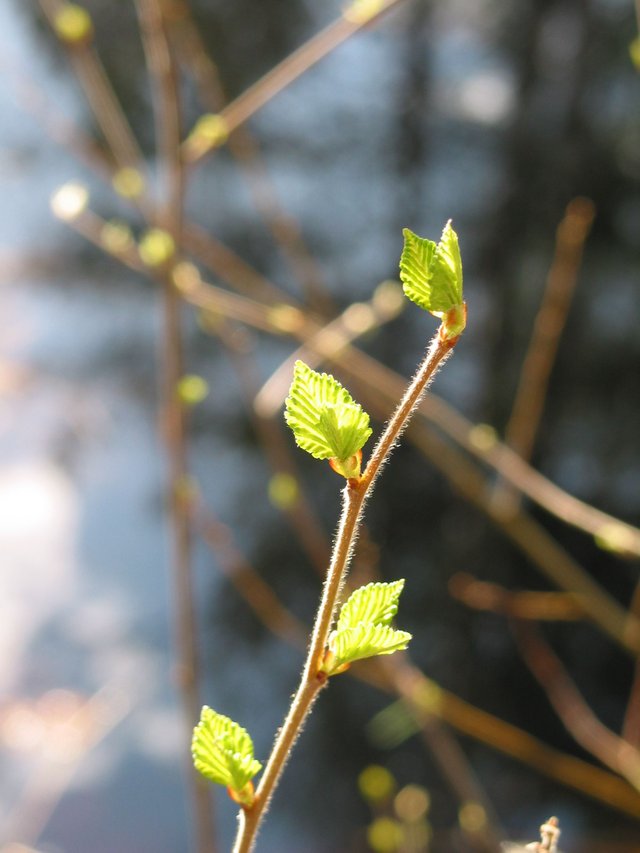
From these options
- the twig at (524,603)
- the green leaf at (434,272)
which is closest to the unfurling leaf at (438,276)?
the green leaf at (434,272)

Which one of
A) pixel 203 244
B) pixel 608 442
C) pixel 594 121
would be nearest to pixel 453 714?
pixel 203 244

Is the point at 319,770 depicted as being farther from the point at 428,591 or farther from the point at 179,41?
the point at 179,41

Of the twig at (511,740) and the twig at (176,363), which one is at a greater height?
the twig at (176,363)

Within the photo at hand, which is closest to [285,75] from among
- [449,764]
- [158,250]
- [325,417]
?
[158,250]

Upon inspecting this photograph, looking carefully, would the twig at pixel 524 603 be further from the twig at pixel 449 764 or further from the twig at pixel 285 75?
the twig at pixel 285 75

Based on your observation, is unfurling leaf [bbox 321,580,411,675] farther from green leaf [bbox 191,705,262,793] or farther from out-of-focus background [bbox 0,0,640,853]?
out-of-focus background [bbox 0,0,640,853]

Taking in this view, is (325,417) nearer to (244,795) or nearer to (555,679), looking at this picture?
(244,795)
